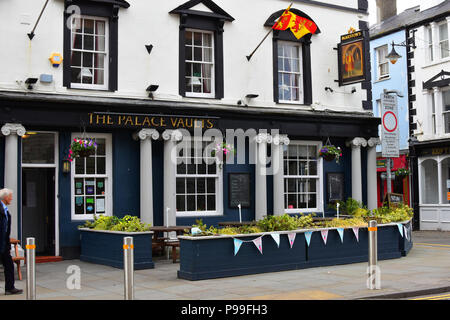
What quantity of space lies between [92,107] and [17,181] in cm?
253

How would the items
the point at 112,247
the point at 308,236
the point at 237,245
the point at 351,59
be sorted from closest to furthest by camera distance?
1. the point at 237,245
2. the point at 308,236
3. the point at 112,247
4. the point at 351,59

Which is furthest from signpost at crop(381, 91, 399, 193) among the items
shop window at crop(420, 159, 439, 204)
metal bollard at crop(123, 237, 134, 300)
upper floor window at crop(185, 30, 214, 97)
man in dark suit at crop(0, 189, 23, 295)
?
man in dark suit at crop(0, 189, 23, 295)

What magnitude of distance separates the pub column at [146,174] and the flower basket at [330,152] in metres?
5.19

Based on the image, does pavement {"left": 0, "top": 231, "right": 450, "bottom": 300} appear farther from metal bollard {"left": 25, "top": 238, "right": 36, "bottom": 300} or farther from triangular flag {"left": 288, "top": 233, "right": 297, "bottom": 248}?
metal bollard {"left": 25, "top": 238, "right": 36, "bottom": 300}

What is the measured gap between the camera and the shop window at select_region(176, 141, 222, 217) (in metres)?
16.2

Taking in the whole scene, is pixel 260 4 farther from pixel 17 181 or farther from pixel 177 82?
pixel 17 181

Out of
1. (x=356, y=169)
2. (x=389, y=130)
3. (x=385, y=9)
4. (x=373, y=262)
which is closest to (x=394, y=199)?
(x=356, y=169)

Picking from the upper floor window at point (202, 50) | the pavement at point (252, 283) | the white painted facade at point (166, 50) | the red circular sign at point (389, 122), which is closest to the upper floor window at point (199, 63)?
the upper floor window at point (202, 50)

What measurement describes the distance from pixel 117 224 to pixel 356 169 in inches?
336

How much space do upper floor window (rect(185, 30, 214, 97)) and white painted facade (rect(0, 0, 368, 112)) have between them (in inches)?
15.9

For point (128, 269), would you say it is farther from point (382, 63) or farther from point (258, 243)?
point (382, 63)

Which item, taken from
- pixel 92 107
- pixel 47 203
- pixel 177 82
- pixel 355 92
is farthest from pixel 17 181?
pixel 355 92

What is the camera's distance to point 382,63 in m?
30.0

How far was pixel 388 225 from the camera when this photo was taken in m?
14.0
